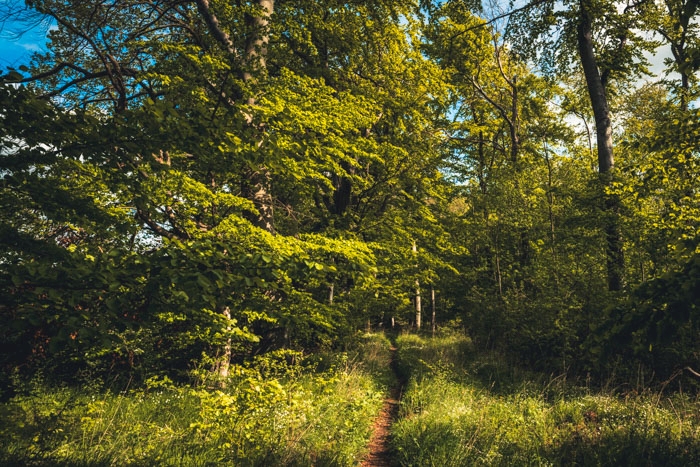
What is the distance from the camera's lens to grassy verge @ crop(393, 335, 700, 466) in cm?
490

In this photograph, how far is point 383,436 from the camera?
22.4 ft

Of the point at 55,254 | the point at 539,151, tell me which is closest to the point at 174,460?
the point at 55,254

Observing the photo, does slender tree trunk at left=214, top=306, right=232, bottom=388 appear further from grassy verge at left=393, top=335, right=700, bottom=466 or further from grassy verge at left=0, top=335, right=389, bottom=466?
grassy verge at left=393, top=335, right=700, bottom=466

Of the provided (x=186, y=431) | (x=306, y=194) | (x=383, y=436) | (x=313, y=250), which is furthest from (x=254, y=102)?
(x=383, y=436)

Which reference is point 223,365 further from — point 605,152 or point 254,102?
point 605,152

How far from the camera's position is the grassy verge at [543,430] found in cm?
490

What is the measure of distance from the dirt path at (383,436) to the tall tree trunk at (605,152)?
6.77 m

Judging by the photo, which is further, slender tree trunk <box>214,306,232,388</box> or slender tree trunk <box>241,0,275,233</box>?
slender tree trunk <box>214,306,232,388</box>

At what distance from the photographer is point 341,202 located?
13.0 metres

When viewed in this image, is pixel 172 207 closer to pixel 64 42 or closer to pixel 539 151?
pixel 64 42

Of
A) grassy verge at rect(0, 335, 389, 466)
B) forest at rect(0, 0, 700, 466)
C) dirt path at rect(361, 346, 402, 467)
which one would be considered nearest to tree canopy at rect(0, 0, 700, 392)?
forest at rect(0, 0, 700, 466)

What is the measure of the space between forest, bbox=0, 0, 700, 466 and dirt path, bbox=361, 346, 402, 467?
0.08 meters

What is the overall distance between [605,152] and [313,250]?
390 inches

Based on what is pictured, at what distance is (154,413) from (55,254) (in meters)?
3.97
